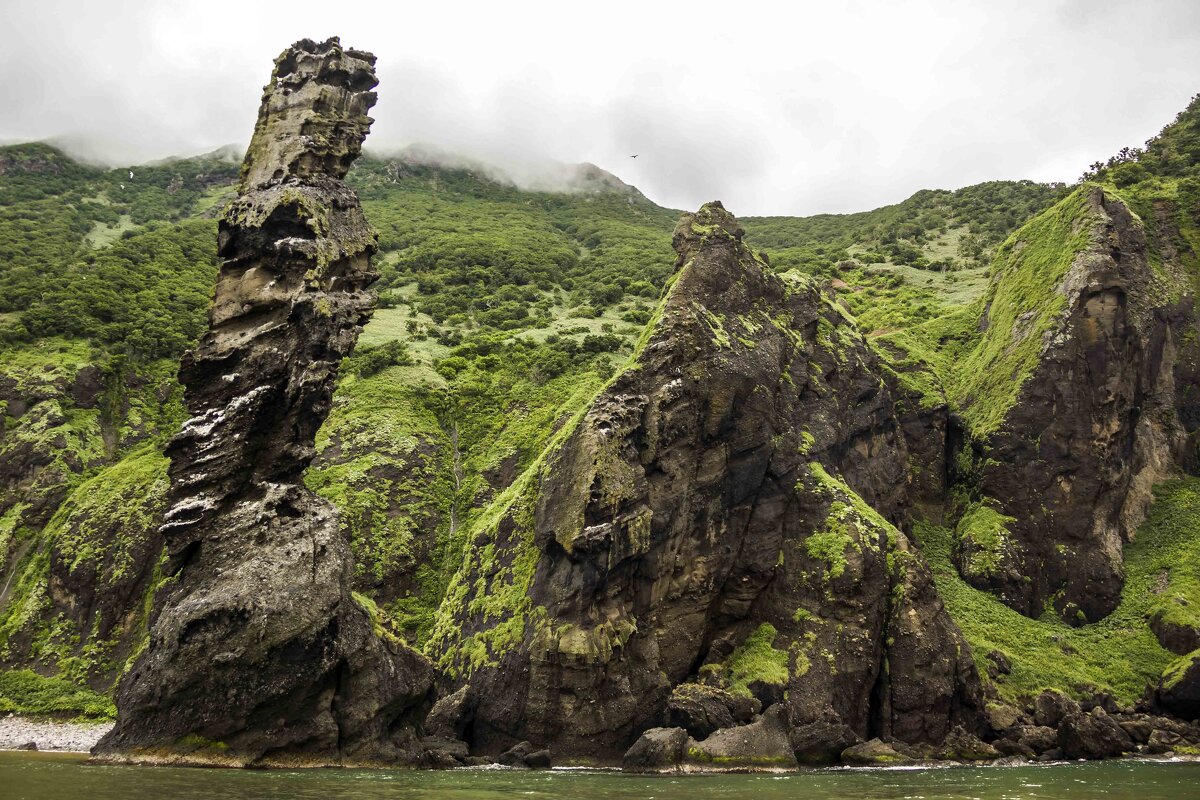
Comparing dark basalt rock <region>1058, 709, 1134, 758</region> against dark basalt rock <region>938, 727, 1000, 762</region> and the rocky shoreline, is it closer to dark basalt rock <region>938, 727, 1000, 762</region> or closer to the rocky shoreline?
dark basalt rock <region>938, 727, 1000, 762</region>

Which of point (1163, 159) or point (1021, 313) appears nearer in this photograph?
point (1021, 313)

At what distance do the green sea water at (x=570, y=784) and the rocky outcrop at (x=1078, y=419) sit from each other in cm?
2420

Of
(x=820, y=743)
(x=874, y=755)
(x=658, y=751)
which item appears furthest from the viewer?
(x=820, y=743)

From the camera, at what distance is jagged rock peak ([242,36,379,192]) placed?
136 ft

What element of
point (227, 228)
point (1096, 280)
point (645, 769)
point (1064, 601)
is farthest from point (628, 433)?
point (1096, 280)

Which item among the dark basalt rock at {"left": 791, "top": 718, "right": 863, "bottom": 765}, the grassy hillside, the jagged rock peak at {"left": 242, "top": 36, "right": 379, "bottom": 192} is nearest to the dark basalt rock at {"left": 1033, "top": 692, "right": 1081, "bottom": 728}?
the dark basalt rock at {"left": 791, "top": 718, "right": 863, "bottom": 765}

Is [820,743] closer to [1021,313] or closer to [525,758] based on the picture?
[525,758]

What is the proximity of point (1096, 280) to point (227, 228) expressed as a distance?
61.7m

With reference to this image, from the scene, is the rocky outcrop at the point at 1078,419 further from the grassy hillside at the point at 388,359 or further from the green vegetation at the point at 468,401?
the grassy hillside at the point at 388,359

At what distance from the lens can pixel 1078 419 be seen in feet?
203

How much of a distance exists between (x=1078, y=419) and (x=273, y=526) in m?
58.0

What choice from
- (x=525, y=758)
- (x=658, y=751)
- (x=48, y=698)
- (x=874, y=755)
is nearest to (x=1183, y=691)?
(x=874, y=755)

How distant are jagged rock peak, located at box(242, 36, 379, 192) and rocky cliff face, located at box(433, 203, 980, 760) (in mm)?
20812

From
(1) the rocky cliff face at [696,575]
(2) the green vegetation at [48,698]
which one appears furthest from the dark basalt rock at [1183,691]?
(2) the green vegetation at [48,698]
